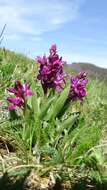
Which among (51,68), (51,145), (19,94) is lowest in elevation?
(51,145)

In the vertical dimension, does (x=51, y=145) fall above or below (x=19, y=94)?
below

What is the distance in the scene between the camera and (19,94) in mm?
4703

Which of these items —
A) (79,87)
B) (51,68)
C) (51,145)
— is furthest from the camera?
(79,87)

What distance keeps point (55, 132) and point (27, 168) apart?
0.80 m

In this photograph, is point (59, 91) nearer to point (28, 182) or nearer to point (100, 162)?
point (100, 162)

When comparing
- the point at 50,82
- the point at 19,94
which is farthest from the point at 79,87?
the point at 19,94

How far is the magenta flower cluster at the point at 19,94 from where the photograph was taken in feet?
15.4

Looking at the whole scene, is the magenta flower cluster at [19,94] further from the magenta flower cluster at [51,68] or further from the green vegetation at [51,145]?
the magenta flower cluster at [51,68]

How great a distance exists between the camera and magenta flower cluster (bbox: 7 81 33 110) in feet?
15.4

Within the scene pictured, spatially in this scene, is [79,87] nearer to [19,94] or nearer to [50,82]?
[50,82]

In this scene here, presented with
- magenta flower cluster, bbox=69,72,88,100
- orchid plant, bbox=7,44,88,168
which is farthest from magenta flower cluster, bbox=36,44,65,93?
magenta flower cluster, bbox=69,72,88,100

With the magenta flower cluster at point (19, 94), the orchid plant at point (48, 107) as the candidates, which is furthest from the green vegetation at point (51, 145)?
the magenta flower cluster at point (19, 94)

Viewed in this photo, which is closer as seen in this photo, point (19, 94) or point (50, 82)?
point (19, 94)

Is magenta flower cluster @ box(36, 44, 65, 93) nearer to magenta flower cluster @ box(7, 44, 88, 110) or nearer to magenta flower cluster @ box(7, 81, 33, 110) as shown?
magenta flower cluster @ box(7, 44, 88, 110)
